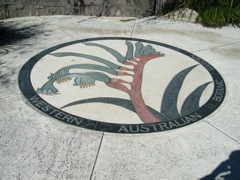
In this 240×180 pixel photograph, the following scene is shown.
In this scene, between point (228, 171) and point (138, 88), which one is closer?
point (228, 171)

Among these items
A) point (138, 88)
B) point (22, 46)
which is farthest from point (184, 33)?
point (22, 46)

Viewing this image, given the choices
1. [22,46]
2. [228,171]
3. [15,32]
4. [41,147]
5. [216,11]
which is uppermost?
[216,11]

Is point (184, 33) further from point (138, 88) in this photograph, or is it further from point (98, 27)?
point (138, 88)

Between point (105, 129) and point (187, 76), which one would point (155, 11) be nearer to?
point (187, 76)

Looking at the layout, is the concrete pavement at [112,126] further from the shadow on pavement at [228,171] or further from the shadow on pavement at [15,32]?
the shadow on pavement at [15,32]

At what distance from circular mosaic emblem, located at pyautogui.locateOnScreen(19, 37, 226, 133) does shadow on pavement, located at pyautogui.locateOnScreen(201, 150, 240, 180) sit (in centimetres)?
60

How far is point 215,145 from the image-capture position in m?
2.69

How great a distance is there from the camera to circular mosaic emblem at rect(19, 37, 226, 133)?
297 cm

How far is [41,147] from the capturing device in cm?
256

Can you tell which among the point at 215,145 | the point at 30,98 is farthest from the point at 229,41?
the point at 30,98

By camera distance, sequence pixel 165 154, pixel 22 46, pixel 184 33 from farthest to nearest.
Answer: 1. pixel 184 33
2. pixel 22 46
3. pixel 165 154

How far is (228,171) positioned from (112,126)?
117 centimetres

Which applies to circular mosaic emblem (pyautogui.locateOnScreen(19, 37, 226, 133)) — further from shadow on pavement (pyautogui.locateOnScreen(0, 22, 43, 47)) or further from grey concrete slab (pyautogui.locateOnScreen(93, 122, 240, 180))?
shadow on pavement (pyautogui.locateOnScreen(0, 22, 43, 47))

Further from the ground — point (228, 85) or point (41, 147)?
point (228, 85)
